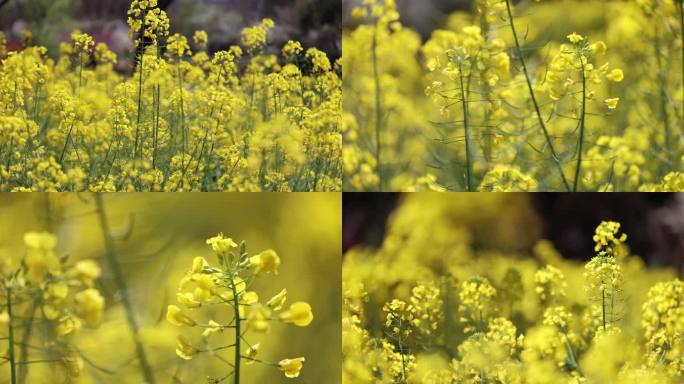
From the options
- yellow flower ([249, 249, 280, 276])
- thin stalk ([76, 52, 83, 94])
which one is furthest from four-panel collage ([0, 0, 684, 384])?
yellow flower ([249, 249, 280, 276])

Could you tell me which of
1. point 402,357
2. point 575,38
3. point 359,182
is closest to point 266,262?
point 359,182

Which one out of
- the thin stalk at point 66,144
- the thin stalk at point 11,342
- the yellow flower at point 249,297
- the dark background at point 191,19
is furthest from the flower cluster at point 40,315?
the dark background at point 191,19

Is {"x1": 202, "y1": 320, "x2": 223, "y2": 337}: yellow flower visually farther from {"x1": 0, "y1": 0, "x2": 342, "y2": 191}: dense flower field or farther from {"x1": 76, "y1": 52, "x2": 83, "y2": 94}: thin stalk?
{"x1": 76, "y1": 52, "x2": 83, "y2": 94}: thin stalk

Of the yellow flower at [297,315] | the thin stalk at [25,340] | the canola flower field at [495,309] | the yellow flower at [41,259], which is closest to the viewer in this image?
the yellow flower at [41,259]

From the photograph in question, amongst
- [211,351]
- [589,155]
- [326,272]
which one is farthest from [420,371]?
[589,155]

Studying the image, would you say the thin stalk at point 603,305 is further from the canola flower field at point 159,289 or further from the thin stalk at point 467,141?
the canola flower field at point 159,289

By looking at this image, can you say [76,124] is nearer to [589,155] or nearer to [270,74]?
[270,74]
